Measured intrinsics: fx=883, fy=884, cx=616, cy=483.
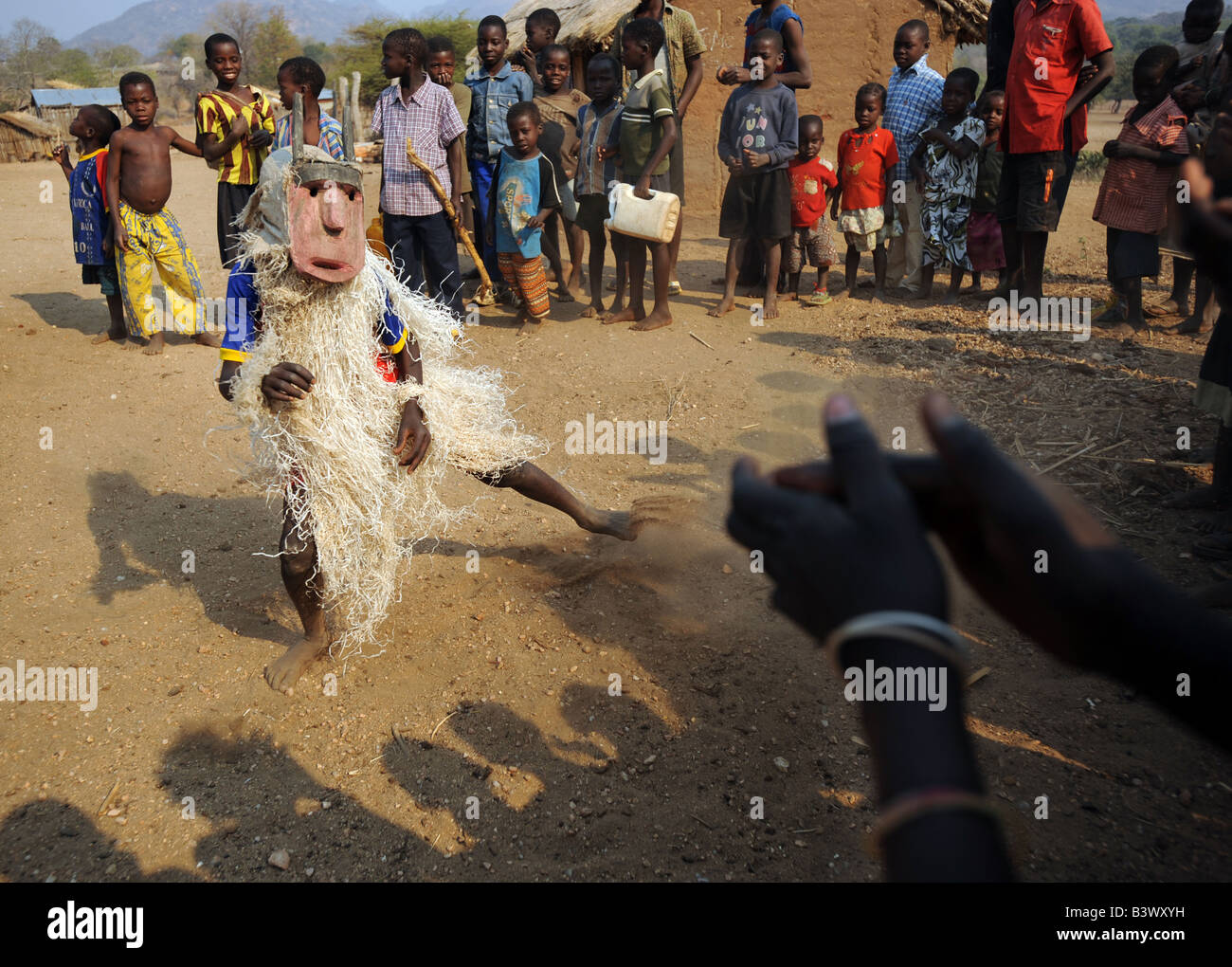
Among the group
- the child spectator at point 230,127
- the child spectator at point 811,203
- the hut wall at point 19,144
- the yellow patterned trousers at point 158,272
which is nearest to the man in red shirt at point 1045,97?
the child spectator at point 811,203

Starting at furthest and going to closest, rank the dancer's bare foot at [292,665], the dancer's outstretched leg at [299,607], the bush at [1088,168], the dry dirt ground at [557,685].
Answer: the bush at [1088,168] → the dancer's bare foot at [292,665] → the dancer's outstretched leg at [299,607] → the dry dirt ground at [557,685]

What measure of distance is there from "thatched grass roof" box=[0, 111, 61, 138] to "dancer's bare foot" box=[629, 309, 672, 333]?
19069 millimetres

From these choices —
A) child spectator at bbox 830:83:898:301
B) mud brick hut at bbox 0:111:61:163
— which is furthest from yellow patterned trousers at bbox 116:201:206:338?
mud brick hut at bbox 0:111:61:163

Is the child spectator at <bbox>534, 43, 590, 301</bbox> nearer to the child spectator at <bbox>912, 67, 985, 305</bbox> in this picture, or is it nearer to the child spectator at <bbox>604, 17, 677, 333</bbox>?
the child spectator at <bbox>604, 17, 677, 333</bbox>

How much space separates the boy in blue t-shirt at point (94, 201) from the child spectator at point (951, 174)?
20.1 ft

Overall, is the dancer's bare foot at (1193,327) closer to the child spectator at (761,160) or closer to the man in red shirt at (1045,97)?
the man in red shirt at (1045,97)

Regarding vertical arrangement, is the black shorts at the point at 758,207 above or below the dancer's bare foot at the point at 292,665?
above

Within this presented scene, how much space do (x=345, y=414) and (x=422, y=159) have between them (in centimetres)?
391

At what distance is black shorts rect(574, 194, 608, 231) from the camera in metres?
7.00

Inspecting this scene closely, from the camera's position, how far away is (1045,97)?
571cm

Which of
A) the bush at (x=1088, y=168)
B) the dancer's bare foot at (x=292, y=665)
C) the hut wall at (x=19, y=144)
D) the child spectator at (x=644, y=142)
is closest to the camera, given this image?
the dancer's bare foot at (x=292, y=665)

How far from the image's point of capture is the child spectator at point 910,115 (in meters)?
6.75

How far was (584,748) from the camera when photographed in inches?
111
